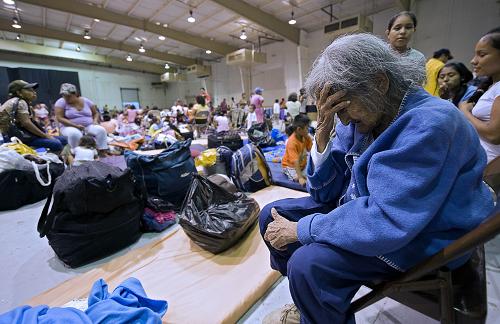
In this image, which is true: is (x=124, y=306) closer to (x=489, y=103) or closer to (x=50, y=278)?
(x=50, y=278)

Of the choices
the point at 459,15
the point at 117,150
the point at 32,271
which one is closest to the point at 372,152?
the point at 32,271

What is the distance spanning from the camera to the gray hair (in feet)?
2.31

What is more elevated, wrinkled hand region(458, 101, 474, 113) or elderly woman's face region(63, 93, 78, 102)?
elderly woman's face region(63, 93, 78, 102)

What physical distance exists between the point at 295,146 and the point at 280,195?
55 cm

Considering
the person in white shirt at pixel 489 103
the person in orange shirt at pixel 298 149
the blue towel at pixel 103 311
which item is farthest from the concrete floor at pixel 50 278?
the person in orange shirt at pixel 298 149

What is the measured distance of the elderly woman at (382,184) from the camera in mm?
582

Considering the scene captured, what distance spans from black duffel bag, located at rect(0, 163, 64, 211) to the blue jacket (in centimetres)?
303

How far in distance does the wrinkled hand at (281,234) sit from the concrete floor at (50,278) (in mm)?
506

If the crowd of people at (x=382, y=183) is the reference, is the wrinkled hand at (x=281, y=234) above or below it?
below

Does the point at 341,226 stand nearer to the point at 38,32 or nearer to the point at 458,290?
the point at 458,290

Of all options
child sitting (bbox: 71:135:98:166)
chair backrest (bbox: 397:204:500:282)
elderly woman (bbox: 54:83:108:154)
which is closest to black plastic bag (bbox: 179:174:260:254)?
chair backrest (bbox: 397:204:500:282)

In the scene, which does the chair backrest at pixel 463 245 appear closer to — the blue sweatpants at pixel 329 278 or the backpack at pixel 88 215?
the blue sweatpants at pixel 329 278

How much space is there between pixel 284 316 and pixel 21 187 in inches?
114

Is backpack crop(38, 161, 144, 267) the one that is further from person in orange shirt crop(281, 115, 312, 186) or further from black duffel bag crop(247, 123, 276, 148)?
black duffel bag crop(247, 123, 276, 148)
